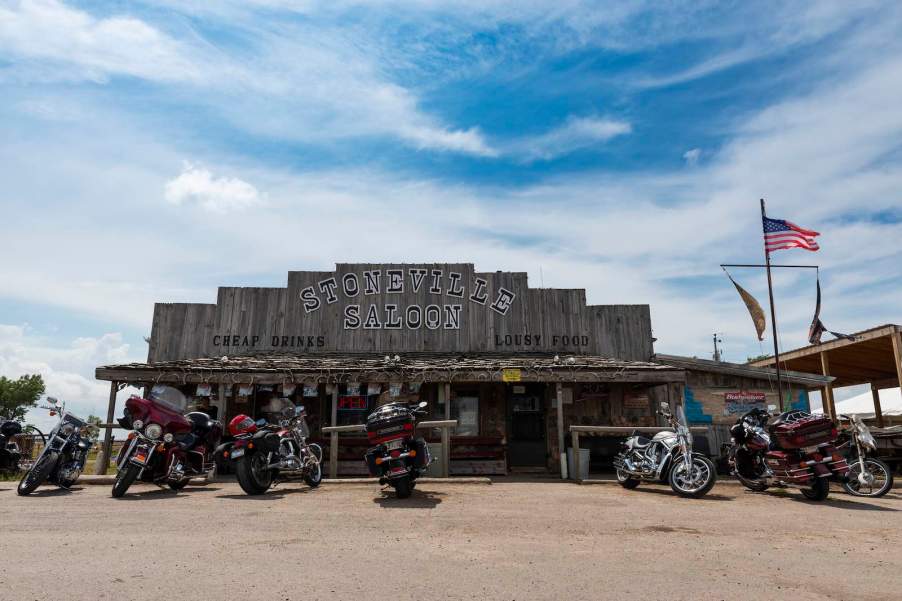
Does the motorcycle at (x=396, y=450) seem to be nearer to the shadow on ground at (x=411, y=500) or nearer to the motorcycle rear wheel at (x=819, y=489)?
the shadow on ground at (x=411, y=500)

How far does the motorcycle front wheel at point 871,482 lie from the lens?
9.75 meters

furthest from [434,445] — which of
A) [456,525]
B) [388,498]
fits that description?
[456,525]

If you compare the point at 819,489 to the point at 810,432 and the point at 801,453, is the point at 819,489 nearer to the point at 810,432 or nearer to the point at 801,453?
the point at 801,453

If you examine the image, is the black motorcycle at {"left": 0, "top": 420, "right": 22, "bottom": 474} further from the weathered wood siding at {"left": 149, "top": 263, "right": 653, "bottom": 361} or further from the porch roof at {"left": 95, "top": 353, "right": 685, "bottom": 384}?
the weathered wood siding at {"left": 149, "top": 263, "right": 653, "bottom": 361}

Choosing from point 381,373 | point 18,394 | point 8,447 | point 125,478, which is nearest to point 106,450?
point 8,447

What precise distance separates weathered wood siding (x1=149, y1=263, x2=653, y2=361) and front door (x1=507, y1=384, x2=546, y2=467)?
4.09 feet

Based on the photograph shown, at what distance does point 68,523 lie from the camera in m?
6.55

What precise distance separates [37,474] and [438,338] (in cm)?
976

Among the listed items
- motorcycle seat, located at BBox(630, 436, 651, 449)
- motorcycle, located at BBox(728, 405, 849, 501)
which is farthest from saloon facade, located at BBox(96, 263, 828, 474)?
motorcycle, located at BBox(728, 405, 849, 501)

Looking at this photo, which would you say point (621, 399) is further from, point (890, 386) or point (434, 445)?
point (890, 386)

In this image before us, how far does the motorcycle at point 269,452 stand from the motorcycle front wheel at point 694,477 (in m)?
6.05

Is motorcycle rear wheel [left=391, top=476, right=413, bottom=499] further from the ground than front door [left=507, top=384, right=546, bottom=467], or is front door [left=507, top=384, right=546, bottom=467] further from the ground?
front door [left=507, top=384, right=546, bottom=467]

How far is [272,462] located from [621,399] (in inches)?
398

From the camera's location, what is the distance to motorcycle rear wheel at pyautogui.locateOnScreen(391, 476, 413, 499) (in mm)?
8719
